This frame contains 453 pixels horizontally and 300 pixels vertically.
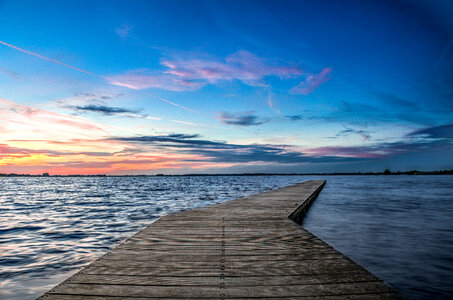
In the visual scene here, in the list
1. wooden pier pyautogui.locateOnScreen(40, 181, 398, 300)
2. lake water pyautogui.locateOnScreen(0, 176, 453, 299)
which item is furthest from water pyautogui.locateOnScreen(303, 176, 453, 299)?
wooden pier pyautogui.locateOnScreen(40, 181, 398, 300)

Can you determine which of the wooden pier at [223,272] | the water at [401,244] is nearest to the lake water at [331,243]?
the water at [401,244]

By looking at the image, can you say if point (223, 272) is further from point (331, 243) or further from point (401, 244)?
point (401, 244)

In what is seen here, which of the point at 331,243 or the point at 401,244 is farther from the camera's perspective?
the point at 331,243

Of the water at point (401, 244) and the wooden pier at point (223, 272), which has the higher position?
the wooden pier at point (223, 272)

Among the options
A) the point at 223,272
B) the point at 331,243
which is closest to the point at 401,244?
the point at 331,243

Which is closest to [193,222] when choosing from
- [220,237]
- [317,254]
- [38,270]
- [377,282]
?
[220,237]

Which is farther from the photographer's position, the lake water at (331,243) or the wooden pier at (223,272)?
the lake water at (331,243)

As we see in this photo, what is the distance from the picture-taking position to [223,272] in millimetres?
3963

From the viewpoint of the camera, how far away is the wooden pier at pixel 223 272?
Answer: 129 inches

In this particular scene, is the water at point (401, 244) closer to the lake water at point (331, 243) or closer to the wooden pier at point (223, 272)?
the lake water at point (331, 243)

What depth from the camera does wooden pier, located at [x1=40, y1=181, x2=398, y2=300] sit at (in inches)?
129

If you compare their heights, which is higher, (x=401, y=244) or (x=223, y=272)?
(x=223, y=272)

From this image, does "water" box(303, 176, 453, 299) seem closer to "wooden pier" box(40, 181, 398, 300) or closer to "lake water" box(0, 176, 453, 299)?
"lake water" box(0, 176, 453, 299)

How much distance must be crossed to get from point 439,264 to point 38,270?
8.97 m
